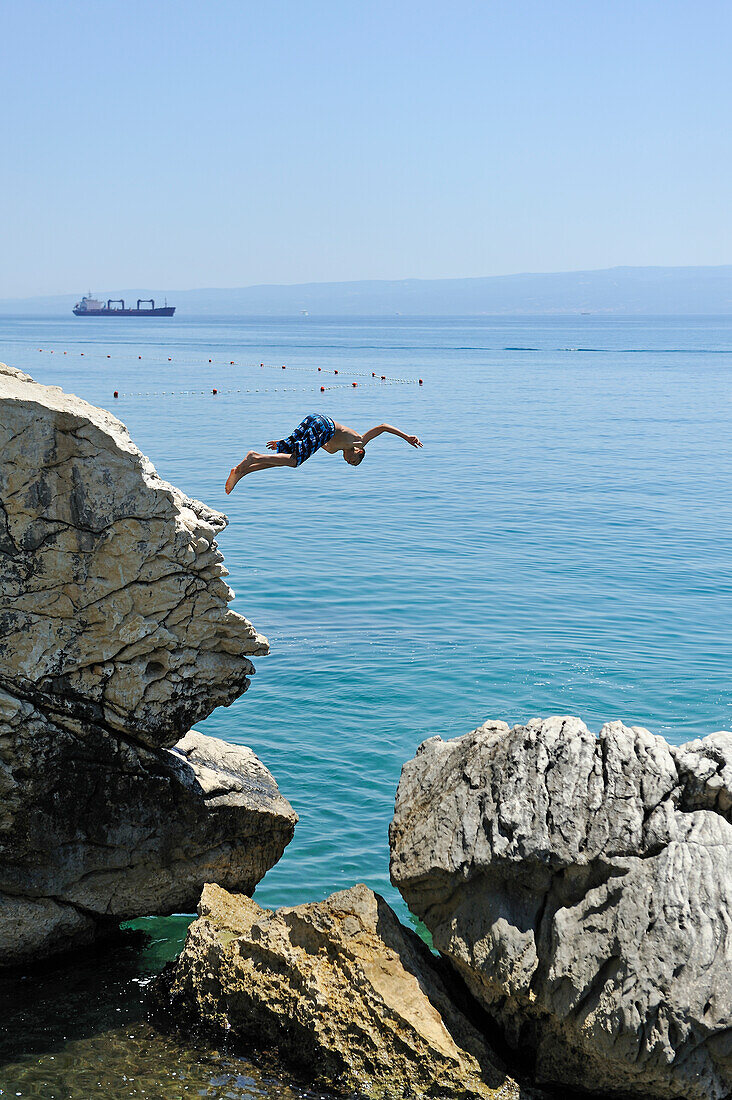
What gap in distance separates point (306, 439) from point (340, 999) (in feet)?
22.3

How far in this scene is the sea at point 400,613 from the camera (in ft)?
28.0

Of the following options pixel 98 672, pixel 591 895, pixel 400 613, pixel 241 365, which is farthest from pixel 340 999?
pixel 241 365

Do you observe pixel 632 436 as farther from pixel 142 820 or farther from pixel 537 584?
pixel 142 820

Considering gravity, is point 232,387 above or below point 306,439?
above

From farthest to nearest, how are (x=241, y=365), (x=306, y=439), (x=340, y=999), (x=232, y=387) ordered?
(x=241, y=365), (x=232, y=387), (x=306, y=439), (x=340, y=999)

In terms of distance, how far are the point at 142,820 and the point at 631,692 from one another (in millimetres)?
9590

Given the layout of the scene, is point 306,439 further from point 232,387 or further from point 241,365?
point 241,365

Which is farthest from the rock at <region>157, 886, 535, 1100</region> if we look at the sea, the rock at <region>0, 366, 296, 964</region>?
the rock at <region>0, 366, 296, 964</region>

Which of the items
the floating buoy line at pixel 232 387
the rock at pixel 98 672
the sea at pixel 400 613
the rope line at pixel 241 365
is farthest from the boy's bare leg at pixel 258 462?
the rope line at pixel 241 365

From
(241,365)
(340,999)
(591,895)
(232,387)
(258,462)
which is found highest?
(241,365)

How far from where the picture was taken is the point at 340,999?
7.52 meters

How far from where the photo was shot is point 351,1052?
7.40 meters

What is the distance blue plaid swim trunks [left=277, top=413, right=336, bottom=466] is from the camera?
1236 centimetres

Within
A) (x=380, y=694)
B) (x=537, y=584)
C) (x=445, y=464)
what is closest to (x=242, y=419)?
(x=445, y=464)
